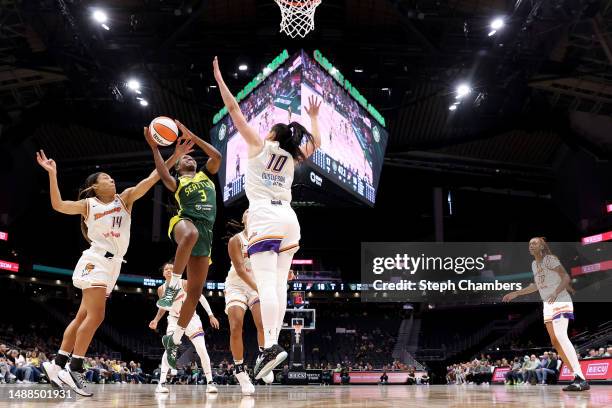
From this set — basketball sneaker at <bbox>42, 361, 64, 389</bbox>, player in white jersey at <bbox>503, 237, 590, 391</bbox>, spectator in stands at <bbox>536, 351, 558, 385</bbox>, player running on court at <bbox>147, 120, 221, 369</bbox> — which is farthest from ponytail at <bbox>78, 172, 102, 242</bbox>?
spectator in stands at <bbox>536, 351, 558, 385</bbox>

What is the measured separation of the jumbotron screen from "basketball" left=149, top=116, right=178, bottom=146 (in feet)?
33.2

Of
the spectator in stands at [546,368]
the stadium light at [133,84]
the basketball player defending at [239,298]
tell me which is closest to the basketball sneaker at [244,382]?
the basketball player defending at [239,298]

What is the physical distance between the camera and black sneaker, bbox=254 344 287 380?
4.49m

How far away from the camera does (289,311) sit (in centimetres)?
2383

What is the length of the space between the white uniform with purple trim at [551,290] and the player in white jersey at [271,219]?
4346mm

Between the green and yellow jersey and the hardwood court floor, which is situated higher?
the green and yellow jersey

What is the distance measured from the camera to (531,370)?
57.5 ft

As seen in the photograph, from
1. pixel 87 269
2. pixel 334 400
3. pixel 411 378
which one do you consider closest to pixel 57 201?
pixel 87 269

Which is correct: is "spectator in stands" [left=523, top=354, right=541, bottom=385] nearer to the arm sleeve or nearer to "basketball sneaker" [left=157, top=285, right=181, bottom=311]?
the arm sleeve

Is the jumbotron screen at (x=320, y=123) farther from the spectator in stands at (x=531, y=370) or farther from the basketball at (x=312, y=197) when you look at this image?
the spectator in stands at (x=531, y=370)

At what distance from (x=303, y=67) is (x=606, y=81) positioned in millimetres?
10885

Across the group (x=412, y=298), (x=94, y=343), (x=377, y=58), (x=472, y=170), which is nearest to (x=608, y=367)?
(x=377, y=58)

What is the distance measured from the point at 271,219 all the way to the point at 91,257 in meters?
1.97

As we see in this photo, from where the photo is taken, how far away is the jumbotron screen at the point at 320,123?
55.4ft
